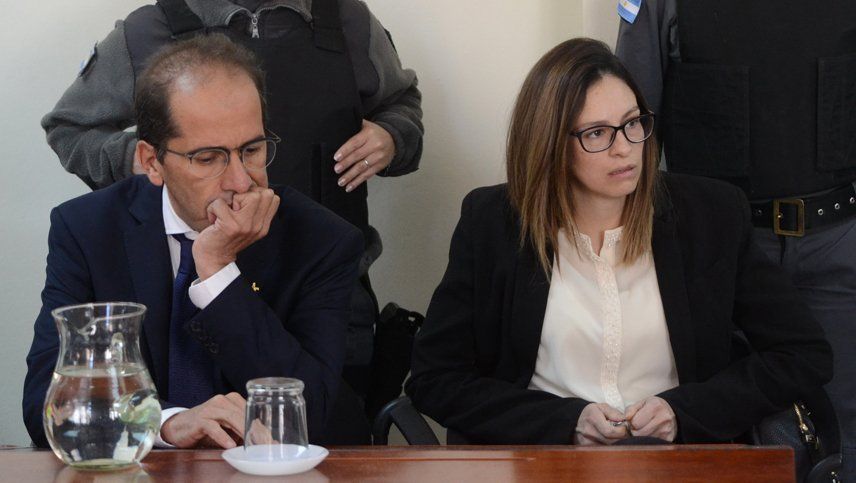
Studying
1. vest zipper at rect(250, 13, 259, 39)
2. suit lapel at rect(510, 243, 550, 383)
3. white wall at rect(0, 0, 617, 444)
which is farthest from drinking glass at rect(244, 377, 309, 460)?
white wall at rect(0, 0, 617, 444)

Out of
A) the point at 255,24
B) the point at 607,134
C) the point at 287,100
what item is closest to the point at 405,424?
the point at 607,134

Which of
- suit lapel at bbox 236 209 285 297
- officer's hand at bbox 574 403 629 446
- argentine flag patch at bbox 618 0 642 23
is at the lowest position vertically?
officer's hand at bbox 574 403 629 446

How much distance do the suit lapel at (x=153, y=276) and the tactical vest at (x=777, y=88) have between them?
1467 mm

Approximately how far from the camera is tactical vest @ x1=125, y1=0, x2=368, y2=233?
301 centimetres

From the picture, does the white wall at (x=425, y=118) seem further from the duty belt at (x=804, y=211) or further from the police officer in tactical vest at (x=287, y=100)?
the duty belt at (x=804, y=211)

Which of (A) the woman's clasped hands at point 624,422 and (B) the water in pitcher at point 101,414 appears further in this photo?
(A) the woman's clasped hands at point 624,422

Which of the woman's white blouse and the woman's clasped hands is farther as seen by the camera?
the woman's white blouse

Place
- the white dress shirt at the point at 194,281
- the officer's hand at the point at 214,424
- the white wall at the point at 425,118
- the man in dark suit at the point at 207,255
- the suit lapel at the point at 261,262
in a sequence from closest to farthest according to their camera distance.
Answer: the officer's hand at the point at 214,424
the white dress shirt at the point at 194,281
the man in dark suit at the point at 207,255
the suit lapel at the point at 261,262
the white wall at the point at 425,118

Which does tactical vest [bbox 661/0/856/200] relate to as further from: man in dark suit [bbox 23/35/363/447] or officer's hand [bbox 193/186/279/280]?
officer's hand [bbox 193/186/279/280]

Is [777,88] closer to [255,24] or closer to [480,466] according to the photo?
[255,24]

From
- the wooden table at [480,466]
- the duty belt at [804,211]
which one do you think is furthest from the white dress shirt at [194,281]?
the duty belt at [804,211]

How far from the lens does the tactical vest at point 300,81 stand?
Answer: 9.86 feet

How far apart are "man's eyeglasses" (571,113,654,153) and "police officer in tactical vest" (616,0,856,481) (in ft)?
1.85

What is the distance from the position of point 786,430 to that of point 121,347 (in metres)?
1.38
